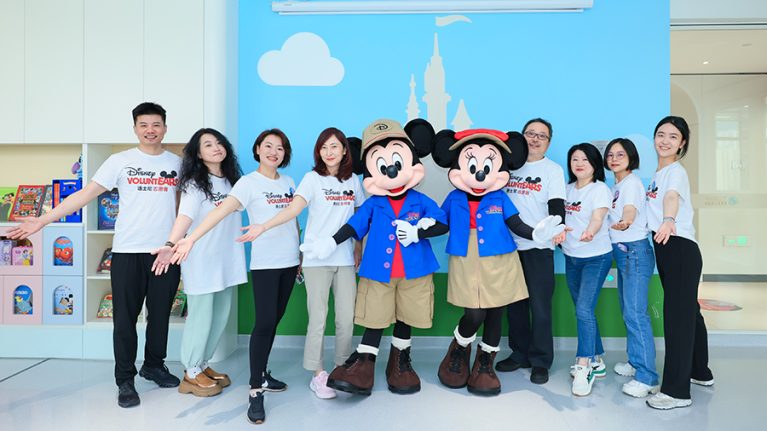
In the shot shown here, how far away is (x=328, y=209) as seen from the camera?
9.33 feet

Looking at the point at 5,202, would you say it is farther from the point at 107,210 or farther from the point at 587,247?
the point at 587,247

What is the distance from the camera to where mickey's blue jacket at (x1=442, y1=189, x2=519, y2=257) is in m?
2.83

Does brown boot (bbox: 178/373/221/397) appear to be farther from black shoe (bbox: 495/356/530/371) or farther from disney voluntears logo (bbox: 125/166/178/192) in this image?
black shoe (bbox: 495/356/530/371)

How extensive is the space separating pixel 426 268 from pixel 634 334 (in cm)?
135

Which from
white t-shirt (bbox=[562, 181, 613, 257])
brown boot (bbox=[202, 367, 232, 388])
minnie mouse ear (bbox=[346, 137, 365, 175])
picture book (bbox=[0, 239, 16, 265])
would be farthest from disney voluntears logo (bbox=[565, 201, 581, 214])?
picture book (bbox=[0, 239, 16, 265])

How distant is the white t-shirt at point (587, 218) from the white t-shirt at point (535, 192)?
147 mm

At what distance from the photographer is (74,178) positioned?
12.8 ft

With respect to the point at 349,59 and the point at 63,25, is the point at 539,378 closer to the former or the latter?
the point at 349,59

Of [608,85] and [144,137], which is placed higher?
[608,85]

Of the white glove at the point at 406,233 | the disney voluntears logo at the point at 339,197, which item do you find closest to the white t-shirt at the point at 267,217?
the disney voluntears logo at the point at 339,197

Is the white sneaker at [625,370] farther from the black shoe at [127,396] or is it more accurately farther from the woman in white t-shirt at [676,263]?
the black shoe at [127,396]

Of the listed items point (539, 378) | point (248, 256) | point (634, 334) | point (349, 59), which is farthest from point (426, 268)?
point (349, 59)

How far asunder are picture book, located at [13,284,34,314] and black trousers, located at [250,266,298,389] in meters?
2.07

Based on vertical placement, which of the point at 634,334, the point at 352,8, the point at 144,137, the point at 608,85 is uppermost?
the point at 352,8
